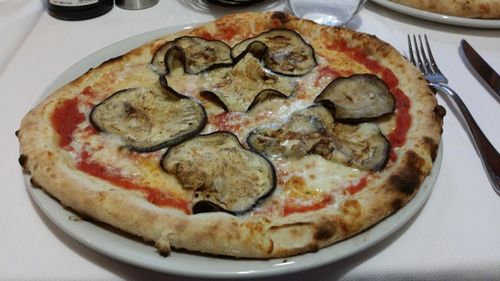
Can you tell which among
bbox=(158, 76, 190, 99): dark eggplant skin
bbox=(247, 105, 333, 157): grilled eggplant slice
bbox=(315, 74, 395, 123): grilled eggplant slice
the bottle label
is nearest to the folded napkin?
the bottle label

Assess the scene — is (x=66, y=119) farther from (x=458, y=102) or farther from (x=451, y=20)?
(x=451, y=20)

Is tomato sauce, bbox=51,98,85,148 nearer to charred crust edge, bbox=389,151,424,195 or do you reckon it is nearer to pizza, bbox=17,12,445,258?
pizza, bbox=17,12,445,258

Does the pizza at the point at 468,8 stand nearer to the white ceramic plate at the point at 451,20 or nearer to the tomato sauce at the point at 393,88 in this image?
the white ceramic plate at the point at 451,20

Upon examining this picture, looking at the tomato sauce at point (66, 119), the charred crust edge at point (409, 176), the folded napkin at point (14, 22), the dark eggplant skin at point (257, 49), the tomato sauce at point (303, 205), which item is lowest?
the folded napkin at point (14, 22)

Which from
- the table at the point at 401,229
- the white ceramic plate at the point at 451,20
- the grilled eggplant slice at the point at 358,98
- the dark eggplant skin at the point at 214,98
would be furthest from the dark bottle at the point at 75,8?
the white ceramic plate at the point at 451,20

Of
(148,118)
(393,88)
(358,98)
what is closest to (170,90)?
(148,118)

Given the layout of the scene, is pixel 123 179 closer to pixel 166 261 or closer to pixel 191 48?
pixel 166 261
